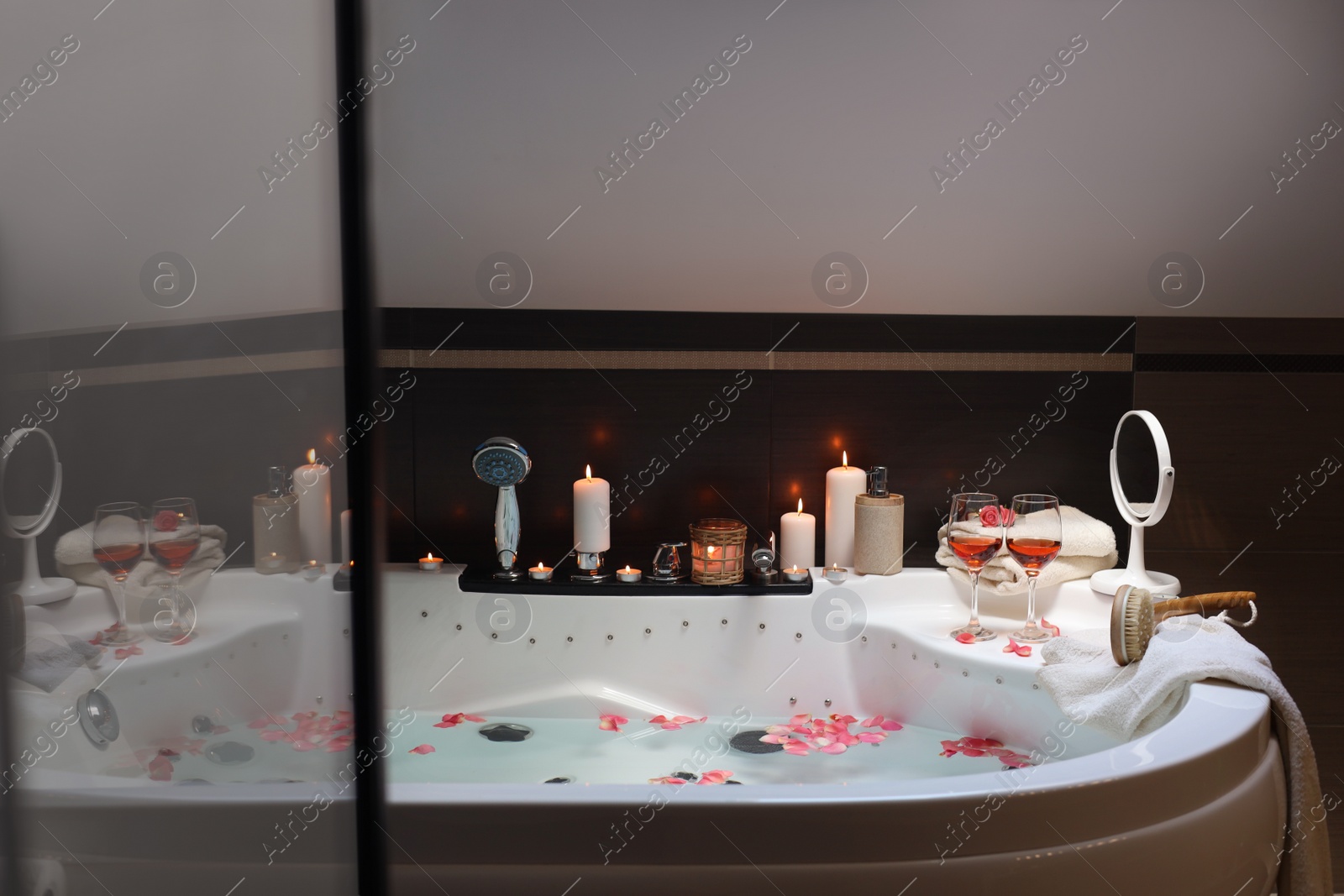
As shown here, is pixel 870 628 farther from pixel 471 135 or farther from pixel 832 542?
pixel 471 135

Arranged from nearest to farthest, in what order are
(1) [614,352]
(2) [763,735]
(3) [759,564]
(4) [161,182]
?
(4) [161,182] → (2) [763,735] → (3) [759,564] → (1) [614,352]

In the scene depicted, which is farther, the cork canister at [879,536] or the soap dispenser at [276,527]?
the cork canister at [879,536]

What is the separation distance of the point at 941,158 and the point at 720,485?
0.81 metres

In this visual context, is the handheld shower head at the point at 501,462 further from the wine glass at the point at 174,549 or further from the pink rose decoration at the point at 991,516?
the wine glass at the point at 174,549

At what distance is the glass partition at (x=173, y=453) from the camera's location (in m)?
0.19

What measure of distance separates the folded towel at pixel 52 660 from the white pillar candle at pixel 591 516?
161cm

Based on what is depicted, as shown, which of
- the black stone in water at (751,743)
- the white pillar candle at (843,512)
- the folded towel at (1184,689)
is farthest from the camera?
the white pillar candle at (843,512)

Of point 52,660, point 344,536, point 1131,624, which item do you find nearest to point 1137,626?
point 1131,624

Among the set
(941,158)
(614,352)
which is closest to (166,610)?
(614,352)

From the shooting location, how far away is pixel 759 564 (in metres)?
1.79

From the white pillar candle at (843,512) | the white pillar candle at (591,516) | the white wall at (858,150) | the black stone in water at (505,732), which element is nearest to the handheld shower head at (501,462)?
the white pillar candle at (591,516)

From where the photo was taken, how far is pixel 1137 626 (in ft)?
4.29

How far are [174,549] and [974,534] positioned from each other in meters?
1.52

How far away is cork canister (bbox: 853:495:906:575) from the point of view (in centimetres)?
182
